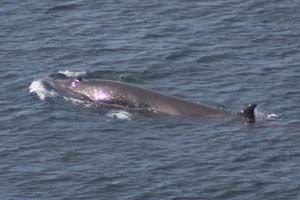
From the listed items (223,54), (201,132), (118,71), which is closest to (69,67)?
(118,71)

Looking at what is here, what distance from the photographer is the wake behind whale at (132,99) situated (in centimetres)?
6475

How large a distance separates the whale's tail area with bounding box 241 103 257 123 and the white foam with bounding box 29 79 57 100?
12.4 metres

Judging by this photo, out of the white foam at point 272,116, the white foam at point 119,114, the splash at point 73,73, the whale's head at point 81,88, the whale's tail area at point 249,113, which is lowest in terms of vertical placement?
the white foam at point 272,116

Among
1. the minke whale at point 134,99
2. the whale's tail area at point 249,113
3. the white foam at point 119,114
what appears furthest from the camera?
the white foam at point 119,114

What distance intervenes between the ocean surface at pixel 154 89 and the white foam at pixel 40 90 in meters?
0.14

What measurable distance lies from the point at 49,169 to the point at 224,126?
33.1 feet

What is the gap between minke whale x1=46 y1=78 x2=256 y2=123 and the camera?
64750 millimetres

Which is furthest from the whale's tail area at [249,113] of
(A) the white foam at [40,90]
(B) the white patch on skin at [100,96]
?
(A) the white foam at [40,90]

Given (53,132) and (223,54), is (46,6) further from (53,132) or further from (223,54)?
(53,132)

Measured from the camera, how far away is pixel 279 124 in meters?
63.3

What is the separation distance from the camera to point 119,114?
217 feet

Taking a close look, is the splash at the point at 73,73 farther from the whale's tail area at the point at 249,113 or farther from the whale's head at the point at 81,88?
the whale's tail area at the point at 249,113

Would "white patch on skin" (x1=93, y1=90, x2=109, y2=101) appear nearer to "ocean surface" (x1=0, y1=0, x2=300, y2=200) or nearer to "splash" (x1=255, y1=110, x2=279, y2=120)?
"ocean surface" (x1=0, y1=0, x2=300, y2=200)

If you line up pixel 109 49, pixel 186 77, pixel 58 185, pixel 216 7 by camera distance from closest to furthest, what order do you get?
pixel 58 185
pixel 186 77
pixel 109 49
pixel 216 7
